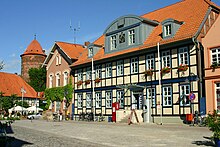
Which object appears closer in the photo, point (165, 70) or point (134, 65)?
point (165, 70)

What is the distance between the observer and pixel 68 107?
125ft

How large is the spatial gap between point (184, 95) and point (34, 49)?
228 feet

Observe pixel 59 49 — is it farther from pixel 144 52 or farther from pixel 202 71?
pixel 202 71

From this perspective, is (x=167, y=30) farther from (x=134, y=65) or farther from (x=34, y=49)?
(x=34, y=49)

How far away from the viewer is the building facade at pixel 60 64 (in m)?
38.8

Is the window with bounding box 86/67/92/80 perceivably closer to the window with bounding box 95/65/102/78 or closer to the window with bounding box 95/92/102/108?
A: the window with bounding box 95/65/102/78

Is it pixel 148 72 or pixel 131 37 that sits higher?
pixel 131 37

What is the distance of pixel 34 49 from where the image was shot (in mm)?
87250

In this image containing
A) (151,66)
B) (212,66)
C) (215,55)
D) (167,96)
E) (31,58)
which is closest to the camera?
(212,66)

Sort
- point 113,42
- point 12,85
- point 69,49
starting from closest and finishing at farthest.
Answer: point 113,42, point 69,49, point 12,85

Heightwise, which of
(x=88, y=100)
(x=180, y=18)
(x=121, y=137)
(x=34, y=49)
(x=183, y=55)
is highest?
(x=34, y=49)

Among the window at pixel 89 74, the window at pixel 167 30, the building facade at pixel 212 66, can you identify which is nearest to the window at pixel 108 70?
the window at pixel 89 74

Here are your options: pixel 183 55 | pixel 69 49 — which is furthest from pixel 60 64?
Answer: pixel 183 55

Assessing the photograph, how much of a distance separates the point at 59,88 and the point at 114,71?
11474 millimetres
